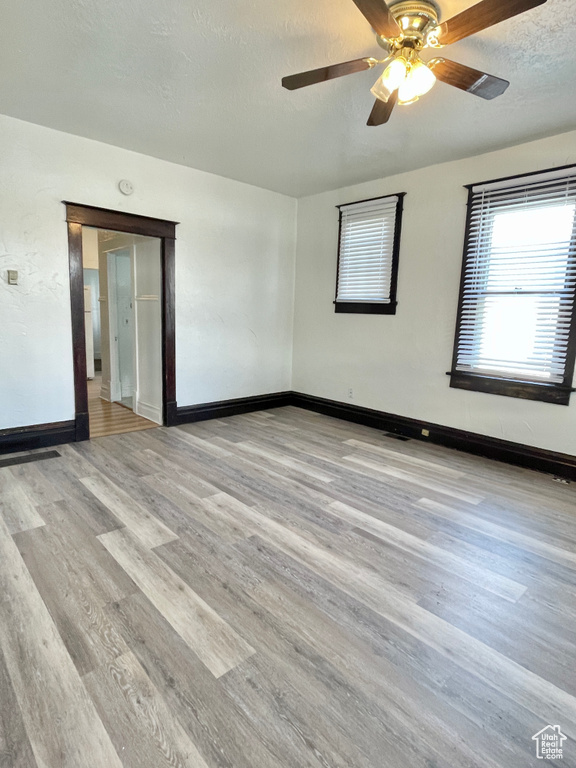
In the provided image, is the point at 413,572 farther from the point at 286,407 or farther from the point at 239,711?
the point at 286,407

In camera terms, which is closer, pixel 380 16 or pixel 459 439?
pixel 380 16

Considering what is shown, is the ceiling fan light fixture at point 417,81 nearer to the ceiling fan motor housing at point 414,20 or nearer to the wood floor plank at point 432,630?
the ceiling fan motor housing at point 414,20

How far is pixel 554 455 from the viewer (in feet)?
11.3

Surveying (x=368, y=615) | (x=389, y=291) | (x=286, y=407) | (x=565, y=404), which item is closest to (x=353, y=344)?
(x=389, y=291)

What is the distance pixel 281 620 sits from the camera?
5.75 ft

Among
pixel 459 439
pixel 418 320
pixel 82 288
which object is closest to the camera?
pixel 82 288

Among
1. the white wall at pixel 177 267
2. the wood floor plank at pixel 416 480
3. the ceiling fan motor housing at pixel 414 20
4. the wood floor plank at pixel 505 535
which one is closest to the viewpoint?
the ceiling fan motor housing at pixel 414 20

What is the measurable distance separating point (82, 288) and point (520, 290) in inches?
157

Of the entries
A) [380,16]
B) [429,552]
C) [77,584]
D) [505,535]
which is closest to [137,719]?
[77,584]

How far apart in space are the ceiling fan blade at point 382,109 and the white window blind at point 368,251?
1960 mm

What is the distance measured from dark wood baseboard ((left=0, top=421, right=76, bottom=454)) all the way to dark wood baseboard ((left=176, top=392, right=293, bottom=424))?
1.15 metres

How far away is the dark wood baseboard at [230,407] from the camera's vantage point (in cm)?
472

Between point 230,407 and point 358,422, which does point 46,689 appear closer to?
point 230,407

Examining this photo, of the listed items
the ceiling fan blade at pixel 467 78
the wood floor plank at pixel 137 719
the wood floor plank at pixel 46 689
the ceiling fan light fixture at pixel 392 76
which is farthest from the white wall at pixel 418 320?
the wood floor plank at pixel 46 689
